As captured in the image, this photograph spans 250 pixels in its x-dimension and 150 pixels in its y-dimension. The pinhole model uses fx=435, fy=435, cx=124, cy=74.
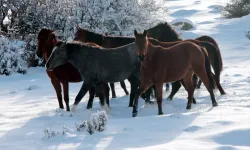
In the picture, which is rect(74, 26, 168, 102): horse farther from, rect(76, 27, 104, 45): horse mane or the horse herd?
the horse herd

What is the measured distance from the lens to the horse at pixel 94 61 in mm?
8650

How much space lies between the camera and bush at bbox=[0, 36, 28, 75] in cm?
1619

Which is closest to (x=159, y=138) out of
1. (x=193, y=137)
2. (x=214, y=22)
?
(x=193, y=137)

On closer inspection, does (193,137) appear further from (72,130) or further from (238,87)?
(238,87)

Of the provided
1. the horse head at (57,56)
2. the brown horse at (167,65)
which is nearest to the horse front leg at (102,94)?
the brown horse at (167,65)

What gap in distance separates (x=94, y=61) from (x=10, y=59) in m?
8.53

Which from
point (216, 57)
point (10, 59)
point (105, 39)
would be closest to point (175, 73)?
point (216, 57)

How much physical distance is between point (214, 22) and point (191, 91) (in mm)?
→ 23301

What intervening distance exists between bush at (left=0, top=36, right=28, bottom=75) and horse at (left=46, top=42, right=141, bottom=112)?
7.94 metres

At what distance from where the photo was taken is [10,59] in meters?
16.3

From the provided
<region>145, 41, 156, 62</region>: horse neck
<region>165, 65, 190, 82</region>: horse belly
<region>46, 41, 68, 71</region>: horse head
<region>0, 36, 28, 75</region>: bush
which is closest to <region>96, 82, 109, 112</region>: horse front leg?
<region>46, 41, 68, 71</region>: horse head

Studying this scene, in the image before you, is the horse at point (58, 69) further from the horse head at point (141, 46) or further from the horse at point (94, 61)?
the horse head at point (141, 46)

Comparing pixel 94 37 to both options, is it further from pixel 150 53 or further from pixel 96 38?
pixel 150 53

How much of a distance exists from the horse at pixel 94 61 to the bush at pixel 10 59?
7944 millimetres
